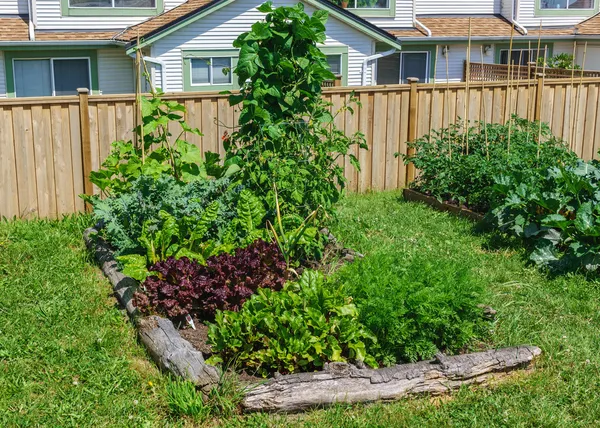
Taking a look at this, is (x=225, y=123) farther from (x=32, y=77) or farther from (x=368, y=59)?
(x=368, y=59)

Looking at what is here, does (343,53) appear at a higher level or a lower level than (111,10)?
lower

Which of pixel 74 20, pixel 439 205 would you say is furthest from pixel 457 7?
pixel 439 205

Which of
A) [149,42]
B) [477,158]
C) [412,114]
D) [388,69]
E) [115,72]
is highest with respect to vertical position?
[149,42]

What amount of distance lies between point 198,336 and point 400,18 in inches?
753

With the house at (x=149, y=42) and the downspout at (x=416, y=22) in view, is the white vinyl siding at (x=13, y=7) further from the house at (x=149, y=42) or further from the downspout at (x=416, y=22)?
the downspout at (x=416, y=22)

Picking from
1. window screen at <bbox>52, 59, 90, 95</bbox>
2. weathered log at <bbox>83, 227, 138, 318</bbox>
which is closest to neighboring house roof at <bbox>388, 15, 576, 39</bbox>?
window screen at <bbox>52, 59, 90, 95</bbox>

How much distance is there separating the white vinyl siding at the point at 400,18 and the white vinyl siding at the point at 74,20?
6.07 metres

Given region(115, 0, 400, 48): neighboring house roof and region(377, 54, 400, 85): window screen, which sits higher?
region(115, 0, 400, 48): neighboring house roof

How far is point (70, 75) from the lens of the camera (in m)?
19.4

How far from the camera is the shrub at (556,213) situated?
677cm

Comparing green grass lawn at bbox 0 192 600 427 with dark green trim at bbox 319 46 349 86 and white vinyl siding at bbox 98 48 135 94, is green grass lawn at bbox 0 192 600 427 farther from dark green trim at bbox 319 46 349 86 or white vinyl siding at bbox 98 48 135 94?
dark green trim at bbox 319 46 349 86

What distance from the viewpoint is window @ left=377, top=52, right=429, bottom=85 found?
76.3 ft

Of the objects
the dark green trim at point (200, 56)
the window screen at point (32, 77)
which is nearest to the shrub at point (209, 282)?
the dark green trim at point (200, 56)

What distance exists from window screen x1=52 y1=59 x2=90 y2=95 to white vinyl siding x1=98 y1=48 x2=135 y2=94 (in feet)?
1.20
